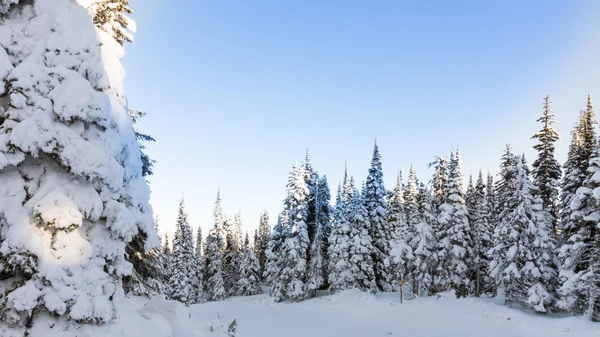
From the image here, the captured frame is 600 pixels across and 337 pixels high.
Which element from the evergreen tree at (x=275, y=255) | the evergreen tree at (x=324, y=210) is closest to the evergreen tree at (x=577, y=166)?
the evergreen tree at (x=324, y=210)

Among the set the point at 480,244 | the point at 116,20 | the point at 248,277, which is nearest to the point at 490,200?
the point at 480,244

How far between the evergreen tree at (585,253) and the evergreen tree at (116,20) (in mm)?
25496

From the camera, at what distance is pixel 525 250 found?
93.0 ft

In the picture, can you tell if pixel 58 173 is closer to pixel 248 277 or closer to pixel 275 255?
pixel 275 255

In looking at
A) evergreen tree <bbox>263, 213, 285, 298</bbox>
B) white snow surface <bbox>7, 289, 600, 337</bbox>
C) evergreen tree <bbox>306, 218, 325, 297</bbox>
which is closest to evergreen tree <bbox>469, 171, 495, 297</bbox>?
white snow surface <bbox>7, 289, 600, 337</bbox>

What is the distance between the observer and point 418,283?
39469mm

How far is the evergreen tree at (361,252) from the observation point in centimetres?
4159

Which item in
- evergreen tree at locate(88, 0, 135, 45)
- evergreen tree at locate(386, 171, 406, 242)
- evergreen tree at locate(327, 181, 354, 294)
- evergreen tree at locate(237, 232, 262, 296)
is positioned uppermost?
evergreen tree at locate(88, 0, 135, 45)

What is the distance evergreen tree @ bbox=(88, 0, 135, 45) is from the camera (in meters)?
13.9

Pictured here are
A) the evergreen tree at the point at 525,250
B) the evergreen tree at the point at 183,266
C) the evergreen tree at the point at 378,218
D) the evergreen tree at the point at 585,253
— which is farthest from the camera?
the evergreen tree at the point at 183,266

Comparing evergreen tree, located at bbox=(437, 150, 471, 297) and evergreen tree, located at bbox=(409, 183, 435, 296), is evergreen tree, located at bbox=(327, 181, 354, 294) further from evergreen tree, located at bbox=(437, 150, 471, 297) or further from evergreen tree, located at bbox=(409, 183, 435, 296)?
evergreen tree, located at bbox=(437, 150, 471, 297)

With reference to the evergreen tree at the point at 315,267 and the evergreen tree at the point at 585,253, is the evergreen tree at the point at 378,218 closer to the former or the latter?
the evergreen tree at the point at 315,267

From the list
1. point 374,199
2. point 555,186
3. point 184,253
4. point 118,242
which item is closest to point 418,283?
point 374,199

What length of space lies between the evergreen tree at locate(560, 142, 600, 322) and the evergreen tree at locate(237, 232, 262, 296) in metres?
41.3
